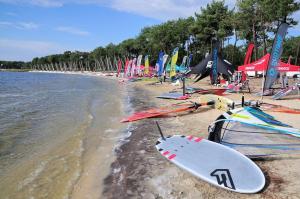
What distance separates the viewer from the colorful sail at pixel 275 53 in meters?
11.9

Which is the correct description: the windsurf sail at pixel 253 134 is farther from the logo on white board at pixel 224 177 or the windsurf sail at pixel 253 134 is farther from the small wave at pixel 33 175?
the small wave at pixel 33 175

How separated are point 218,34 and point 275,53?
1437 inches

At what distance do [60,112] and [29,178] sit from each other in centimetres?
988

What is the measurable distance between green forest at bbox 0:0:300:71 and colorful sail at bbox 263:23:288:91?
2323 cm

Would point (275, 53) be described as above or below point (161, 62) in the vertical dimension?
above

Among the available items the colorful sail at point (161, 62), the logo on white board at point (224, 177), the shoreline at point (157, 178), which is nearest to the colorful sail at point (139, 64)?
the colorful sail at point (161, 62)

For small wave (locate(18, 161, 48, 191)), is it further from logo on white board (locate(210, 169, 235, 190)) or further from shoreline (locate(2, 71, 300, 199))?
logo on white board (locate(210, 169, 235, 190))

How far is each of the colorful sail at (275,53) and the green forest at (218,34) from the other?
76.2 feet

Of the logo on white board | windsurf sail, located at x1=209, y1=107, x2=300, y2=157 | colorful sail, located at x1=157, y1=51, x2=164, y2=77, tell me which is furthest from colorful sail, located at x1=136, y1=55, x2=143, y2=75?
the logo on white board

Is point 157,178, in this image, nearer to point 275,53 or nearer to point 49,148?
point 49,148

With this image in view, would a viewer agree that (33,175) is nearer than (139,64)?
Yes

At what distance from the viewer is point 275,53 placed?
12.1m

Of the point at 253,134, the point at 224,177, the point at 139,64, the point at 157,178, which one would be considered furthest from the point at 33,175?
the point at 139,64

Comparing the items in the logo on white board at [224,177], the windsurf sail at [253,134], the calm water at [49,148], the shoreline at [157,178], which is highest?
the windsurf sail at [253,134]
